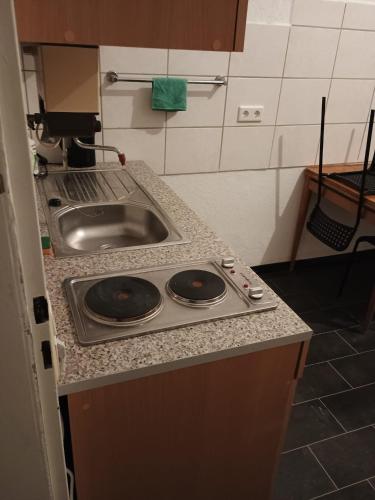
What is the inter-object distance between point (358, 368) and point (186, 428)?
1.31 meters

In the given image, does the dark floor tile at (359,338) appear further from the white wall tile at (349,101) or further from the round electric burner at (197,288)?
the round electric burner at (197,288)

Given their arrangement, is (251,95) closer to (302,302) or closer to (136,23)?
(302,302)

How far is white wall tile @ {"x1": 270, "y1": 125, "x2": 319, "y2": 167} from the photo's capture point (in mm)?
2334

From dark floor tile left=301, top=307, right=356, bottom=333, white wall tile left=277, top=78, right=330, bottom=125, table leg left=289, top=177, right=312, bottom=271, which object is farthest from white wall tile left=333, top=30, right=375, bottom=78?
dark floor tile left=301, top=307, right=356, bottom=333

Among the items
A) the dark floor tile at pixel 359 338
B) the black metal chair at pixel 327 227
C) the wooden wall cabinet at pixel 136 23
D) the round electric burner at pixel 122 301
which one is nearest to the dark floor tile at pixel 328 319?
the dark floor tile at pixel 359 338

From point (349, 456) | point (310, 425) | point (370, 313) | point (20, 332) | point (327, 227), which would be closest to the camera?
point (20, 332)

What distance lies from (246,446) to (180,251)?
21.3 inches

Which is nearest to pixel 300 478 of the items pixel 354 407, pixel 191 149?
pixel 354 407

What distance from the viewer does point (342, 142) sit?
2.47 metres

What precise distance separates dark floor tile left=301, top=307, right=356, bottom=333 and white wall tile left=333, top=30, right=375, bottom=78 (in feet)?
4.26

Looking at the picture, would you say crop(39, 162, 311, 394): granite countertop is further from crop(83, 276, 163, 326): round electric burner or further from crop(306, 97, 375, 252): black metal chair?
crop(306, 97, 375, 252): black metal chair

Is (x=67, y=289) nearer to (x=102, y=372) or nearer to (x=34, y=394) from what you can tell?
(x=102, y=372)

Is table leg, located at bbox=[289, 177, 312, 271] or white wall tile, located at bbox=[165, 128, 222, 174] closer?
white wall tile, located at bbox=[165, 128, 222, 174]

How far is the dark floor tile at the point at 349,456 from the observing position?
148cm
